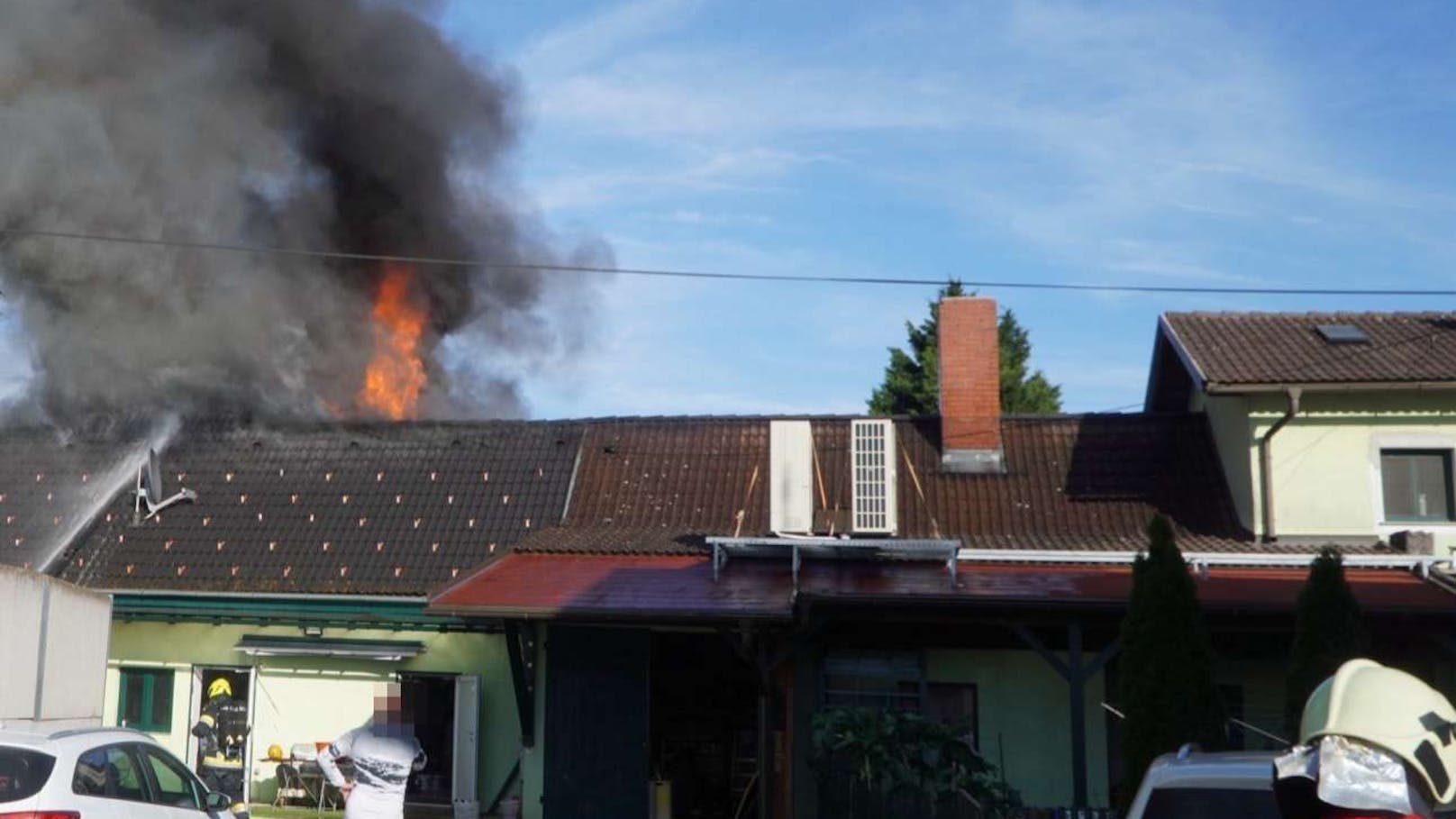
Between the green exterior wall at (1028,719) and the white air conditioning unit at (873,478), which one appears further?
the white air conditioning unit at (873,478)

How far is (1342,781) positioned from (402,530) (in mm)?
15255

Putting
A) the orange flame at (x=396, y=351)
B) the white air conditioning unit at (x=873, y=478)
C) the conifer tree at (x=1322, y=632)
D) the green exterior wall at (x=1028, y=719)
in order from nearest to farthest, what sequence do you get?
the conifer tree at (x=1322, y=632) < the green exterior wall at (x=1028, y=719) < the white air conditioning unit at (x=873, y=478) < the orange flame at (x=396, y=351)

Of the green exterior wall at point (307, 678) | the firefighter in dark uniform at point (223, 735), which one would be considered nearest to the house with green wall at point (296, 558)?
the green exterior wall at point (307, 678)

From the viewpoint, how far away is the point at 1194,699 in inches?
404

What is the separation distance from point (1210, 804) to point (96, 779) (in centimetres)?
579

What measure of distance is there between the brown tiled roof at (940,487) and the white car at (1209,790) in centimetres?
1006

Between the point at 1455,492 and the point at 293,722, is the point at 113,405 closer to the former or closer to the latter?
the point at 293,722

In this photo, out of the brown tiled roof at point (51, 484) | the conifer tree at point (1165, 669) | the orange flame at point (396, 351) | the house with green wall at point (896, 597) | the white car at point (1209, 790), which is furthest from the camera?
the orange flame at point (396, 351)

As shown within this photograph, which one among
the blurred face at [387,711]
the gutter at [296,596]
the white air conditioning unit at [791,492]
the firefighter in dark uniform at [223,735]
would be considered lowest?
the firefighter in dark uniform at [223,735]

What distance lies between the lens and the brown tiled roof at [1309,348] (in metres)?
15.6

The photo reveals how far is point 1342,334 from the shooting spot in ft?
55.9

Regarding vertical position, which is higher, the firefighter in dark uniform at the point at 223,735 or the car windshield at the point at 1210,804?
the car windshield at the point at 1210,804

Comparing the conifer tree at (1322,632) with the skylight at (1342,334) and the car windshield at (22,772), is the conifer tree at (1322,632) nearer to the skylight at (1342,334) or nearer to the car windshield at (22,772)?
the skylight at (1342,334)

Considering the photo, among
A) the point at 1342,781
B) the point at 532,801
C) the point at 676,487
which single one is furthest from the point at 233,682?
the point at 1342,781
